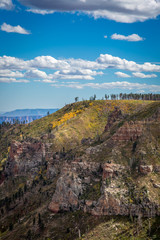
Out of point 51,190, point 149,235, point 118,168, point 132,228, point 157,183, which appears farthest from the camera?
point 51,190

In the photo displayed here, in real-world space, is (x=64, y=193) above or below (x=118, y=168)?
below

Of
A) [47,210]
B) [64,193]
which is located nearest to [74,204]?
[64,193]

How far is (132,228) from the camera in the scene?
109688 millimetres

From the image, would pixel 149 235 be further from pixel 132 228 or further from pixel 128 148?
pixel 128 148

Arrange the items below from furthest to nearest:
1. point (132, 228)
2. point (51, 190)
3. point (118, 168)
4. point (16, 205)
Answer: point (16, 205) < point (51, 190) < point (118, 168) < point (132, 228)

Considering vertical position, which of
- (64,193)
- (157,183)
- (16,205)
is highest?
(157,183)

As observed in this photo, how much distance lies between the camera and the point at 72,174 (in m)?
149

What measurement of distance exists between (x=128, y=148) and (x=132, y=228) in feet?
164

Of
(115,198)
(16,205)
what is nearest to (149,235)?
(115,198)

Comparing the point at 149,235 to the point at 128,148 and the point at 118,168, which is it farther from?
the point at 128,148

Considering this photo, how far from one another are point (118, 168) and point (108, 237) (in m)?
39.6

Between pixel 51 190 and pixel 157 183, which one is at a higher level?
pixel 157 183

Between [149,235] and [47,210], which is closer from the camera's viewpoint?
[149,235]

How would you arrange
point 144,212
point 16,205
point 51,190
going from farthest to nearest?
point 16,205
point 51,190
point 144,212
